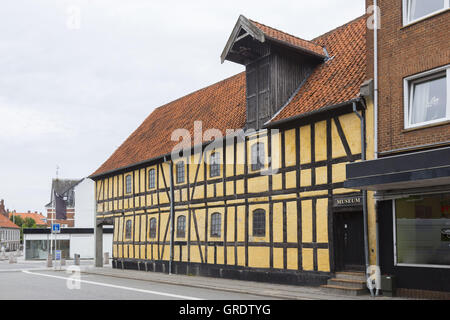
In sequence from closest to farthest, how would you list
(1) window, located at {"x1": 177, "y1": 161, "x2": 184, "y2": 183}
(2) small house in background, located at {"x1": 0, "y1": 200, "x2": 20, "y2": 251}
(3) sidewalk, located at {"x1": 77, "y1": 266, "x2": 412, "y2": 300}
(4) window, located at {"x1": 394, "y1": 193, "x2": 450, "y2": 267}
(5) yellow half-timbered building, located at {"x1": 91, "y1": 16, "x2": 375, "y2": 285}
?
(4) window, located at {"x1": 394, "y1": 193, "x2": 450, "y2": 267}
(3) sidewalk, located at {"x1": 77, "y1": 266, "x2": 412, "y2": 300}
(5) yellow half-timbered building, located at {"x1": 91, "y1": 16, "x2": 375, "y2": 285}
(1) window, located at {"x1": 177, "y1": 161, "x2": 184, "y2": 183}
(2) small house in background, located at {"x1": 0, "y1": 200, "x2": 20, "y2": 251}

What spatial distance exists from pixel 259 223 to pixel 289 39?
22.7ft

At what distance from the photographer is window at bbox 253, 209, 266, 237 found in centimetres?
1976

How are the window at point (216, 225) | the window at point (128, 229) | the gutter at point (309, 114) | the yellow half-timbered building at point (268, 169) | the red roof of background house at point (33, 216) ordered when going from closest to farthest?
1. the gutter at point (309, 114)
2. the yellow half-timbered building at point (268, 169)
3. the window at point (216, 225)
4. the window at point (128, 229)
5. the red roof of background house at point (33, 216)

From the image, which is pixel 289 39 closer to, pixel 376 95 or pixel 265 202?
pixel 376 95

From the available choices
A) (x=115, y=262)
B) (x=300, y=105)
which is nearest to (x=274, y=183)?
(x=300, y=105)

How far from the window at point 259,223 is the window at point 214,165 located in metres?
3.13

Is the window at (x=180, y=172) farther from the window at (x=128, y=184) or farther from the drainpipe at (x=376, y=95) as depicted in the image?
the drainpipe at (x=376, y=95)

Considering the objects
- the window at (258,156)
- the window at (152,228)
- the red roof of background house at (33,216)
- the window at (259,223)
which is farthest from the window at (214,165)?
the red roof of background house at (33,216)

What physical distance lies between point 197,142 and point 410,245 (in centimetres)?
1147

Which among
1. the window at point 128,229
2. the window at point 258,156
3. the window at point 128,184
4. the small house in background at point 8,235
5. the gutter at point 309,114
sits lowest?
the small house in background at point 8,235

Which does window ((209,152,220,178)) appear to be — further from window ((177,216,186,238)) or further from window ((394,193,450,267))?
window ((394,193,450,267))

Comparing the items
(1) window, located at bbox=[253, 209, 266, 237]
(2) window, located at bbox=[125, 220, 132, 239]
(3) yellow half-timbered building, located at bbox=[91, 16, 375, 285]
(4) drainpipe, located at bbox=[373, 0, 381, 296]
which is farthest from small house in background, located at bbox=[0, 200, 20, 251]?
(4) drainpipe, located at bbox=[373, 0, 381, 296]

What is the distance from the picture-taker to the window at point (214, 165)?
2256 cm

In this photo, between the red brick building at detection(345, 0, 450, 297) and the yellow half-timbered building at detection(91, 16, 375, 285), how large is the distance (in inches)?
29.6
